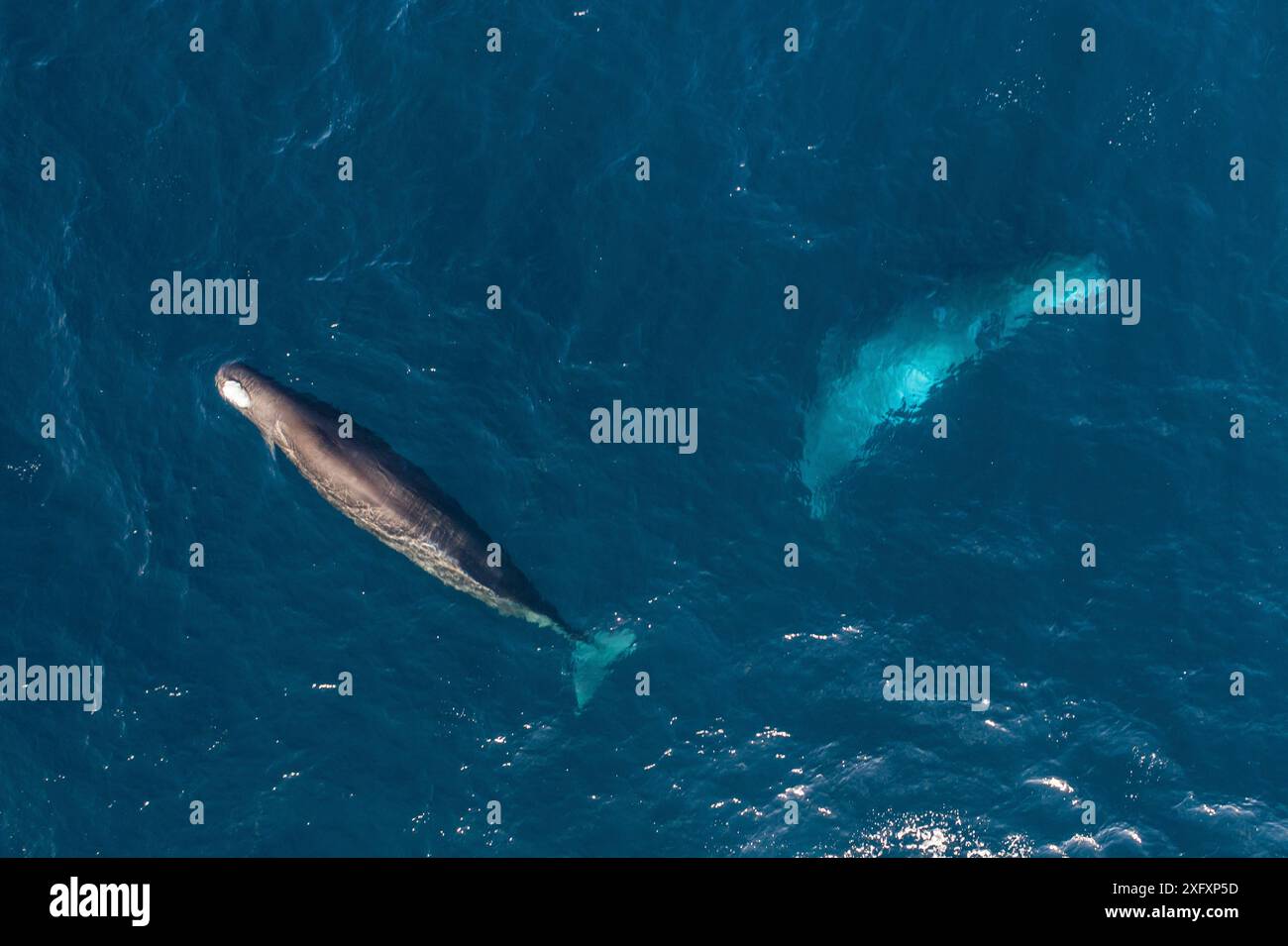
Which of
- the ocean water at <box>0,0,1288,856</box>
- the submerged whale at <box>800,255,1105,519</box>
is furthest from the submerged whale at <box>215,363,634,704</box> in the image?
the submerged whale at <box>800,255,1105,519</box>

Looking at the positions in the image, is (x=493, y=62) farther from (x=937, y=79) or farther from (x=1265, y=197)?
(x=1265, y=197)

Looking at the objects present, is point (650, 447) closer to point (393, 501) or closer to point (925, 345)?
point (393, 501)

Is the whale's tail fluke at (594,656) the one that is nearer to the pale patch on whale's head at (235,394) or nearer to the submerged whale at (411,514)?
the submerged whale at (411,514)

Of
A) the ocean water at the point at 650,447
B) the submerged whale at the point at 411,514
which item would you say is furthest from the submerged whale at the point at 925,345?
the submerged whale at the point at 411,514

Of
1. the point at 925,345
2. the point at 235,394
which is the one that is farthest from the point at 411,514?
the point at 925,345

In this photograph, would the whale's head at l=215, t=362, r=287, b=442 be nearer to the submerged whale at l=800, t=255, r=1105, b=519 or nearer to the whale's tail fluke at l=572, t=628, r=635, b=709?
the whale's tail fluke at l=572, t=628, r=635, b=709

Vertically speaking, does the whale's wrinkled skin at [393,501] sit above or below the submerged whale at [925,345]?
below

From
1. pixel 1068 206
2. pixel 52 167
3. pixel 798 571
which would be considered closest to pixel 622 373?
pixel 798 571
